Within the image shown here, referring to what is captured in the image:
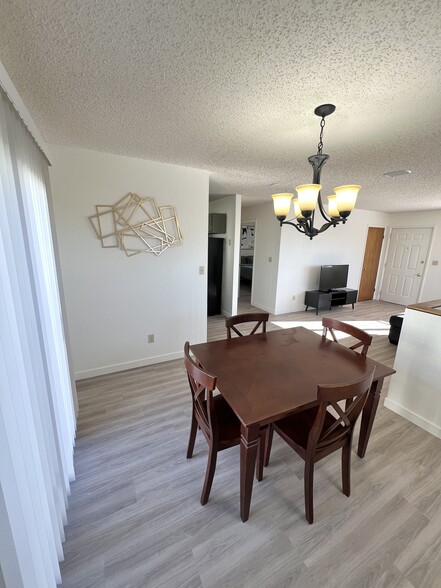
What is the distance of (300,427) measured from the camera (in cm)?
150

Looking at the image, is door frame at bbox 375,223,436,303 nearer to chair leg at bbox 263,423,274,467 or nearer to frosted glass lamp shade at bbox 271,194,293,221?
frosted glass lamp shade at bbox 271,194,293,221

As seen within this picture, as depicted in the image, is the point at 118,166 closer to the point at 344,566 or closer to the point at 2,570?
the point at 2,570

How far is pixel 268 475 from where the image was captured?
67.1 inches

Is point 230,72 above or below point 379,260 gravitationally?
above

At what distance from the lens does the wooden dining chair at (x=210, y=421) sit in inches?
50.9

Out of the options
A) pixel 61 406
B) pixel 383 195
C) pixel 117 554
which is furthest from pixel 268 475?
pixel 383 195

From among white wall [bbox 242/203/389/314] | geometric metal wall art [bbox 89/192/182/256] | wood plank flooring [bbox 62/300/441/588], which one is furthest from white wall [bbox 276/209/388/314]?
wood plank flooring [bbox 62/300/441/588]

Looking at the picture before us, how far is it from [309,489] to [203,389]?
0.83 meters

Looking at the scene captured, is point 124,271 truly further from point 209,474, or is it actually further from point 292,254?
point 292,254

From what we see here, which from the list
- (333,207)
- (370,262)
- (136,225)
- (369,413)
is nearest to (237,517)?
(369,413)

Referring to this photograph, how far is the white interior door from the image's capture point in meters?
5.77

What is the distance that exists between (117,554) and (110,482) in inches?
17.0

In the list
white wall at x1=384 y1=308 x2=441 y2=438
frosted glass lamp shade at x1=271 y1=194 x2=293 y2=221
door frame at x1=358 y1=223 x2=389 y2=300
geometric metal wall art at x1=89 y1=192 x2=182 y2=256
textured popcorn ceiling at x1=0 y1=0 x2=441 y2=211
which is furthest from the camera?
door frame at x1=358 y1=223 x2=389 y2=300

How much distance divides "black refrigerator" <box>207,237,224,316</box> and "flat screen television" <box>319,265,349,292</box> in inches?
92.1
